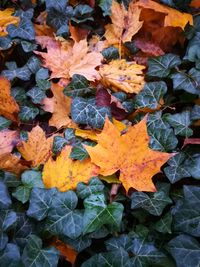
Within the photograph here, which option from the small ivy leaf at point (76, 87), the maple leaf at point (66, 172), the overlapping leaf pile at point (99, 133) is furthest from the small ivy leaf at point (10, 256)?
the small ivy leaf at point (76, 87)

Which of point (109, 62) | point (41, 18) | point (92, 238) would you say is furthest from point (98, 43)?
point (92, 238)

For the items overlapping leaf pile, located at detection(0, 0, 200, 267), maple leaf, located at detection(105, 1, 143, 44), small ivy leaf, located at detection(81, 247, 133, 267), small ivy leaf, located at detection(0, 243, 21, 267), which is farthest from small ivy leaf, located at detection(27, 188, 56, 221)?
maple leaf, located at detection(105, 1, 143, 44)

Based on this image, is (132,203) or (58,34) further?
(58,34)

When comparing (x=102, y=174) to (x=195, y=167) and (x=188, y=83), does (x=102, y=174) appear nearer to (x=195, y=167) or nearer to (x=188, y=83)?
(x=195, y=167)

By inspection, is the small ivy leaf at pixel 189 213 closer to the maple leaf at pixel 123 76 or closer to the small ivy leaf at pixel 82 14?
the maple leaf at pixel 123 76

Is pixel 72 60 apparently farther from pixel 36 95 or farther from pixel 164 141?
pixel 164 141

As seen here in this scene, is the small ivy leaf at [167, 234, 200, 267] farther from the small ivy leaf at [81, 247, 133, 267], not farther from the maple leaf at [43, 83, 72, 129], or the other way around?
the maple leaf at [43, 83, 72, 129]
